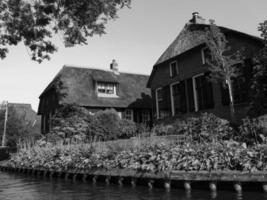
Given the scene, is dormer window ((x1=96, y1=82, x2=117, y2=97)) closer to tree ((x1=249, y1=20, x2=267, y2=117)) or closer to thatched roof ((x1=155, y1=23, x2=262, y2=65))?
thatched roof ((x1=155, y1=23, x2=262, y2=65))

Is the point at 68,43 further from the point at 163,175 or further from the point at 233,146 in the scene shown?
the point at 233,146

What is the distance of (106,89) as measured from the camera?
108 feet

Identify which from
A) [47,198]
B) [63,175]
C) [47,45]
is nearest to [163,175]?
[47,198]

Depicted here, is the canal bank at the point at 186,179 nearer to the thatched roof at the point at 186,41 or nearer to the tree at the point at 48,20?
the tree at the point at 48,20

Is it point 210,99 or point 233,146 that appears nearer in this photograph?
point 233,146

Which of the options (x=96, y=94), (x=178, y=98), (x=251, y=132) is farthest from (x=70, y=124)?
(x=251, y=132)

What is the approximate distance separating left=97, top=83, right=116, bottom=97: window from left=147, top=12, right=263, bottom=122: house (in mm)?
5881

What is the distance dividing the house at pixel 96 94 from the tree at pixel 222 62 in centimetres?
1460

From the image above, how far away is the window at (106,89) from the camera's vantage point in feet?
106

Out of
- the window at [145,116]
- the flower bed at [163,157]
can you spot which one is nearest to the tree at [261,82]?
the flower bed at [163,157]

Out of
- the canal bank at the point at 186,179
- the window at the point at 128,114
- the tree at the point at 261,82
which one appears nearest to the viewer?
the canal bank at the point at 186,179

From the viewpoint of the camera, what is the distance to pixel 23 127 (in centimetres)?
4216

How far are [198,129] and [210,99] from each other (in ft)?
24.8

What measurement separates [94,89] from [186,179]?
23612mm
